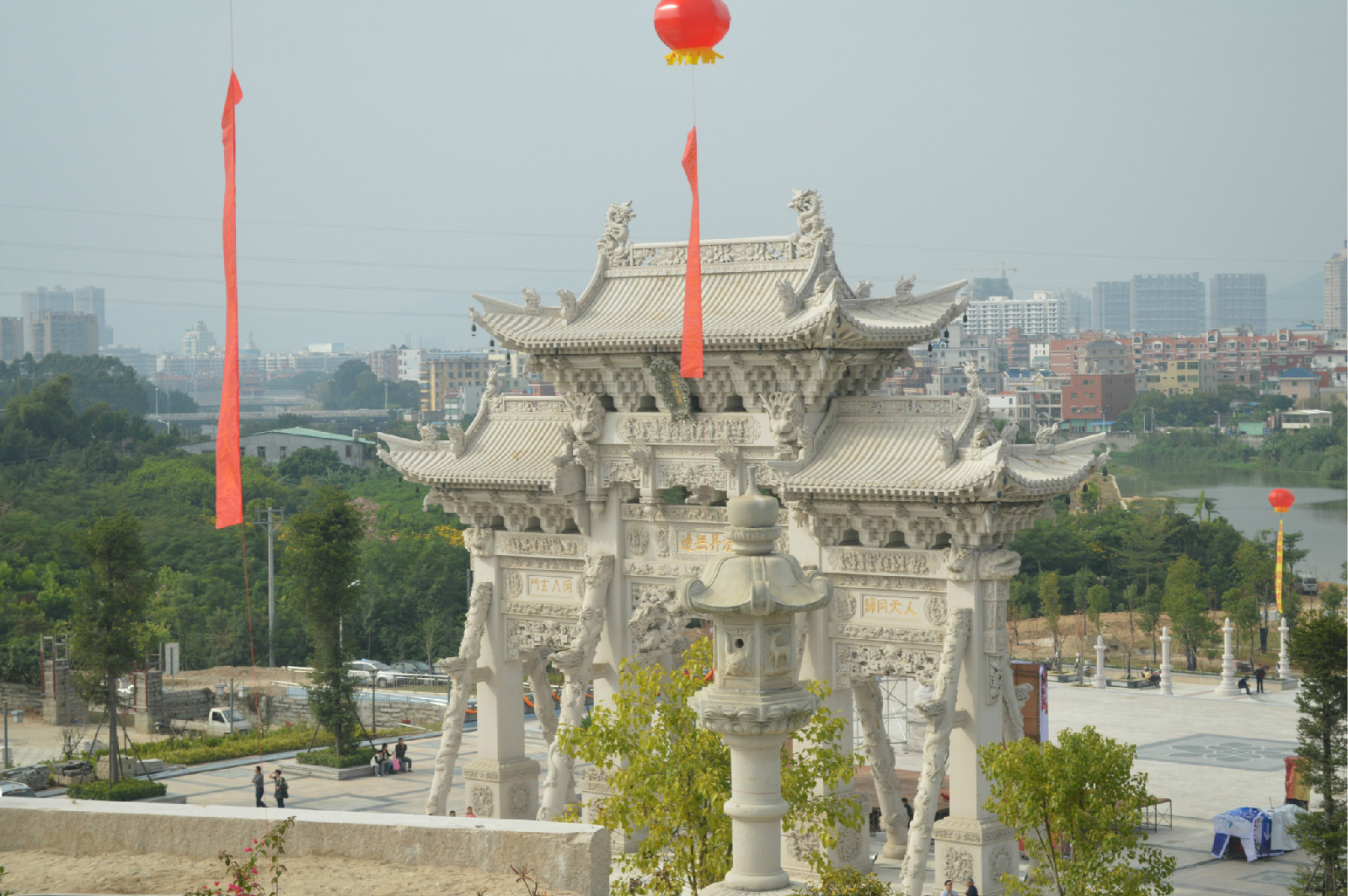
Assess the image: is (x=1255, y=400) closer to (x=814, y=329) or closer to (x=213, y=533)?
(x=213, y=533)

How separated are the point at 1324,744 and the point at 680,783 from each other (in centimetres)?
653

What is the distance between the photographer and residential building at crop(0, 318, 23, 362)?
5556 inches

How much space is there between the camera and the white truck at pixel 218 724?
2931cm

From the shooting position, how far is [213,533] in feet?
153

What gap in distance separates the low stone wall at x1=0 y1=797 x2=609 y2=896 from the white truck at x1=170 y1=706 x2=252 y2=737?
17710 mm

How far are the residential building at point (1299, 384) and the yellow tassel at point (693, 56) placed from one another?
97619 mm

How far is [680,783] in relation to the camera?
12.8m

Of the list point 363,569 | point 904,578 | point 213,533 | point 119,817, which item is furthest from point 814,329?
point 213,533

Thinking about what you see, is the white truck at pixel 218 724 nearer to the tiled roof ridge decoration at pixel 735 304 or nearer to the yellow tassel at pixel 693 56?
the tiled roof ridge decoration at pixel 735 304

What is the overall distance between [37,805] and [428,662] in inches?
1052

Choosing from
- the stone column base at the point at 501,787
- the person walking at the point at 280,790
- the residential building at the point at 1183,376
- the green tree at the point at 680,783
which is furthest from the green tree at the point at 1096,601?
the residential building at the point at 1183,376

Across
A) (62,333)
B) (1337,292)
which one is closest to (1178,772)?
(62,333)

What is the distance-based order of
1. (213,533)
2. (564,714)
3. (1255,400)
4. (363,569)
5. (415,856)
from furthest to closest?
(1255,400) → (213,533) → (363,569) → (564,714) → (415,856)

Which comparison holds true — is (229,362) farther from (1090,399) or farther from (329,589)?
(1090,399)
